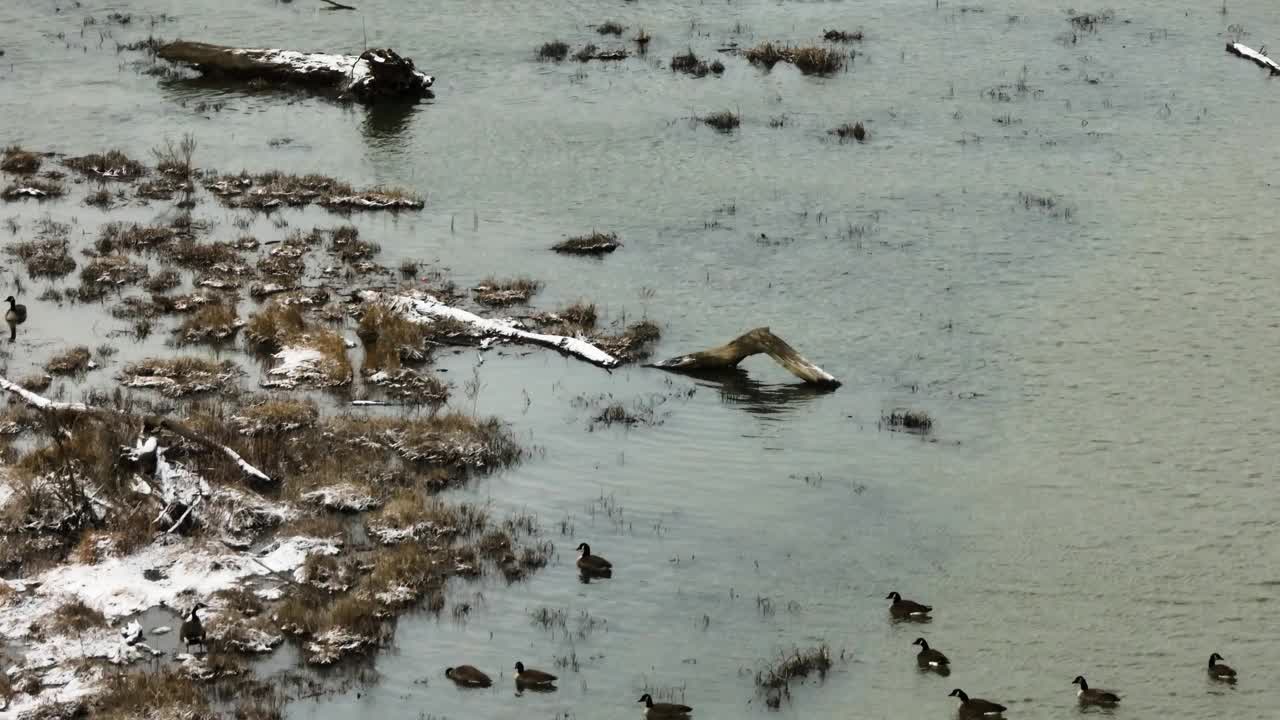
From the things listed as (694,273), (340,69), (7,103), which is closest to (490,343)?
(694,273)

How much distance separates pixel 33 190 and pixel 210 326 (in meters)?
13.2

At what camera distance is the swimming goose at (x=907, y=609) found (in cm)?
2512

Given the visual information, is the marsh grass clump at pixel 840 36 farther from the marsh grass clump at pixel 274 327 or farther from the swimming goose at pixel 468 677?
the swimming goose at pixel 468 677

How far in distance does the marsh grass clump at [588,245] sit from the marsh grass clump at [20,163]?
17.0m

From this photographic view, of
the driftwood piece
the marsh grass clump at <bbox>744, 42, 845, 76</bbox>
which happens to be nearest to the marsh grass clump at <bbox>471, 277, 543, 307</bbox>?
the driftwood piece

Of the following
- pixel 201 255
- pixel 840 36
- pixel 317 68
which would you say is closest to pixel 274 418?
pixel 201 255

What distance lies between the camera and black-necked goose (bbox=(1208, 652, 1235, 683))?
2356 centimetres

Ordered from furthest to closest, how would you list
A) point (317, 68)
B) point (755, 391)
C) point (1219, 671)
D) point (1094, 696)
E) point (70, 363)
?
point (317, 68)
point (755, 391)
point (70, 363)
point (1219, 671)
point (1094, 696)

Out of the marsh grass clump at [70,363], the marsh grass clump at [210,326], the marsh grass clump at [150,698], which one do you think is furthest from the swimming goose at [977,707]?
the marsh grass clump at [70,363]

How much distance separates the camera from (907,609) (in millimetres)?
25109

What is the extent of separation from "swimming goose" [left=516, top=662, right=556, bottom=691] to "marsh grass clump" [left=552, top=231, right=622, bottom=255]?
20.6 metres

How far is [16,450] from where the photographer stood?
96.1 feet

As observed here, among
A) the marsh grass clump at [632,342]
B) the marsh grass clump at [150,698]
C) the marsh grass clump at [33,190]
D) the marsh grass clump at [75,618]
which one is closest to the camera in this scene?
the marsh grass clump at [150,698]

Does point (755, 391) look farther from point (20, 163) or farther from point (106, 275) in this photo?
point (20, 163)
